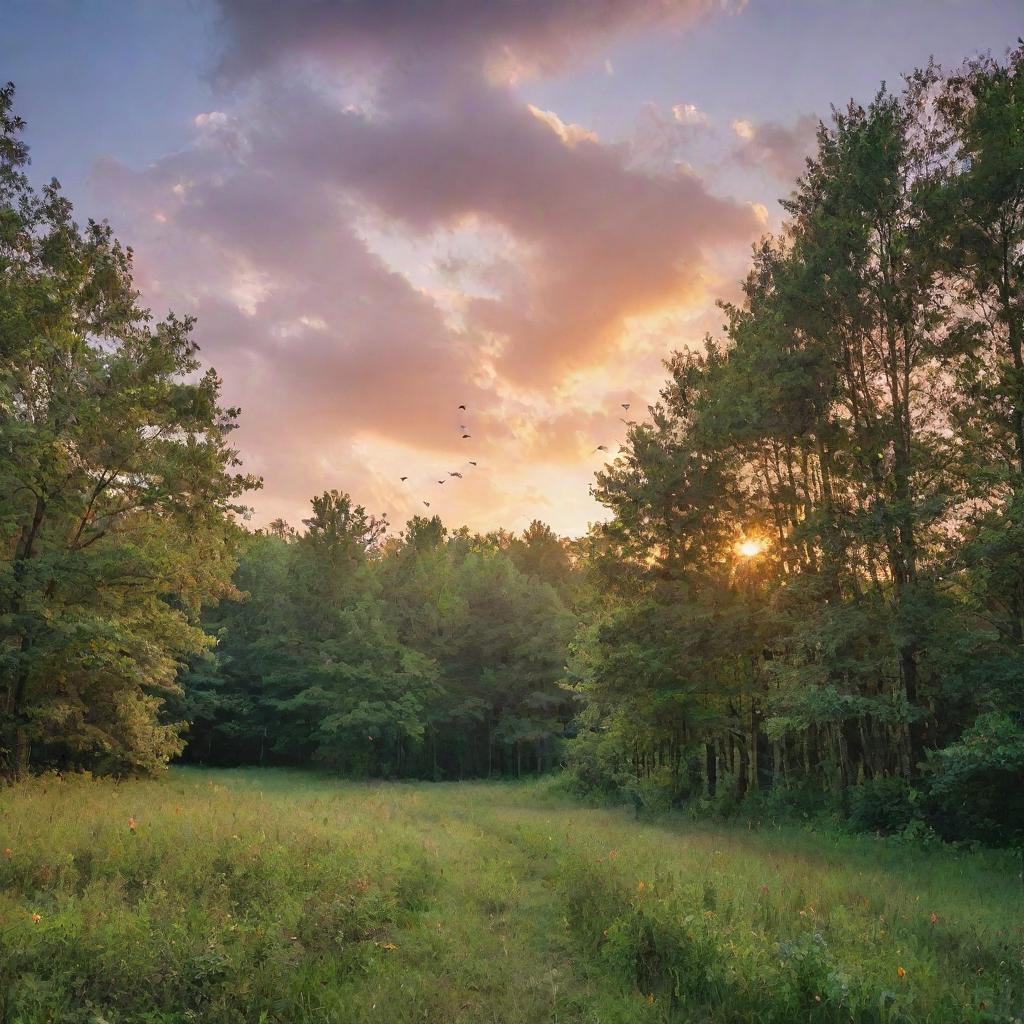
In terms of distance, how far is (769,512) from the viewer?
78.3 ft

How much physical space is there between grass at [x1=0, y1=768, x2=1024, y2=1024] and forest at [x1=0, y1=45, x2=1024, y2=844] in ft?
17.3

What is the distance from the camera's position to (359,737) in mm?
42406

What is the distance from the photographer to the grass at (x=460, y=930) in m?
5.91

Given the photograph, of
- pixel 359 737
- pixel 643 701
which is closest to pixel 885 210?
pixel 643 701

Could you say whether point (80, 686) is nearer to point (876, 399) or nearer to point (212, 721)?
point (876, 399)

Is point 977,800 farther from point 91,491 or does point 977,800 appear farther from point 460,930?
point 91,491

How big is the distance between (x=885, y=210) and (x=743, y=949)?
18666 mm

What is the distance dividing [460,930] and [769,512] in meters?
18.9

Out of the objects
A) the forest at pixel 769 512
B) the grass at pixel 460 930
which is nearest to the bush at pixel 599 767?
the forest at pixel 769 512

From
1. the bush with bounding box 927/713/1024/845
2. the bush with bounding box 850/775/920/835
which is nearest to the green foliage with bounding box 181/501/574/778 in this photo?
the bush with bounding box 850/775/920/835

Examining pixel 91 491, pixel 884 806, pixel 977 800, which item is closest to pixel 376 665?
pixel 91 491

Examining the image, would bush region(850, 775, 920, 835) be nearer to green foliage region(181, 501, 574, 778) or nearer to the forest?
the forest

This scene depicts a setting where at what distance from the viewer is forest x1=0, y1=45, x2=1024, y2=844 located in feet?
51.4

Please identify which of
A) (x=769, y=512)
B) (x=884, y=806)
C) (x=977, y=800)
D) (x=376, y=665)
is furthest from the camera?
(x=376, y=665)
